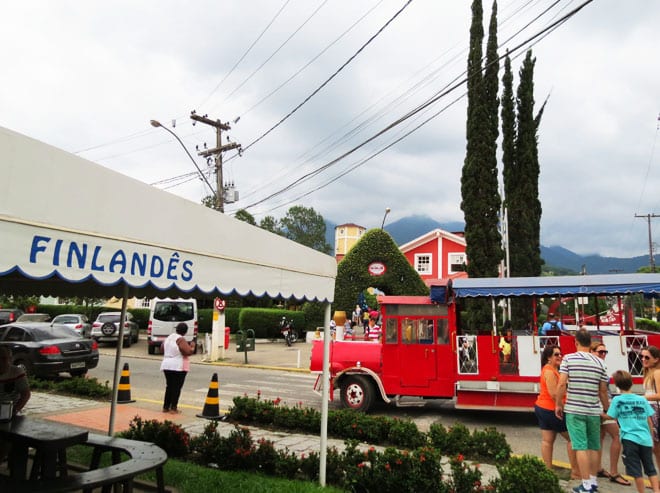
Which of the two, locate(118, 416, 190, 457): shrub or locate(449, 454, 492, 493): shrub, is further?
locate(118, 416, 190, 457): shrub

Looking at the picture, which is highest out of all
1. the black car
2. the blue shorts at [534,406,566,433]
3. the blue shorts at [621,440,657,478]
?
the black car

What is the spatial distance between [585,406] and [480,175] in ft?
64.4

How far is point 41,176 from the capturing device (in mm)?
3070

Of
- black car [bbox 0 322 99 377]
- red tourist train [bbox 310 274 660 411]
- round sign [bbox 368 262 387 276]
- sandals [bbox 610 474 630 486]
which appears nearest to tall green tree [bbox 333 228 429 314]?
round sign [bbox 368 262 387 276]

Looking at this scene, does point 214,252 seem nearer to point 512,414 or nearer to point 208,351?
point 512,414

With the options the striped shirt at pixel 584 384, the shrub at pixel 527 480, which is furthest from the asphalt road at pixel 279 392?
the shrub at pixel 527 480

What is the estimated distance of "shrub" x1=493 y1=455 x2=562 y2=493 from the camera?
4.58 meters

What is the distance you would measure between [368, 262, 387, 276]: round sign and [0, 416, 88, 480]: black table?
22.1 meters

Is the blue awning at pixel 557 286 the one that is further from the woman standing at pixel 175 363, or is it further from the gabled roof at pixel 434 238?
the gabled roof at pixel 434 238

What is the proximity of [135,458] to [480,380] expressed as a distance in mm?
6828

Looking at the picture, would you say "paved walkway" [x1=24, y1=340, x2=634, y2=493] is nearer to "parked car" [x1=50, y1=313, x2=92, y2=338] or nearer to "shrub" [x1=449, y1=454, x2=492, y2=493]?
"shrub" [x1=449, y1=454, x2=492, y2=493]

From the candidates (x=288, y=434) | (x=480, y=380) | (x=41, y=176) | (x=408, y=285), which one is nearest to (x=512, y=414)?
(x=480, y=380)

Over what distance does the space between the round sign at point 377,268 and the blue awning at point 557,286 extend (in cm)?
1665

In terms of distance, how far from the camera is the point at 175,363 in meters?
9.38
